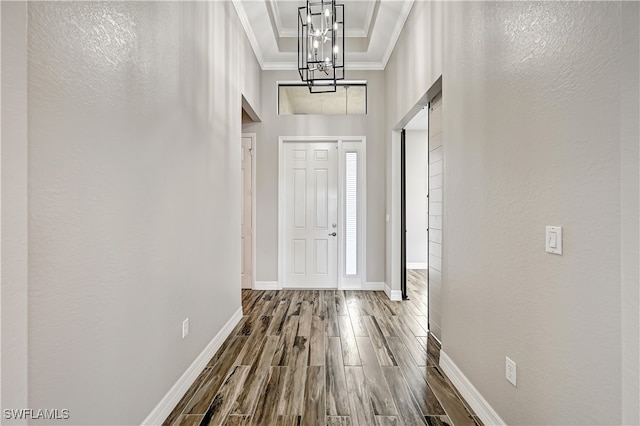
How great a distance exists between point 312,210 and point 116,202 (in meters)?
3.48

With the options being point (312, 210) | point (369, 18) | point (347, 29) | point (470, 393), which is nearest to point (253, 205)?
point (312, 210)

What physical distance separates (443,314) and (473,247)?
2.39ft

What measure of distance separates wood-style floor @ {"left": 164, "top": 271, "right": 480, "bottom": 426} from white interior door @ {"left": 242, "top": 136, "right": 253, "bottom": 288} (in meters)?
1.09

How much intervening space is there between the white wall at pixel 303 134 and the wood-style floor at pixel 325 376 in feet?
3.90

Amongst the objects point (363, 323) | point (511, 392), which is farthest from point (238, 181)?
point (511, 392)

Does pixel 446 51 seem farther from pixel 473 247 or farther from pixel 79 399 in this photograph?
pixel 79 399

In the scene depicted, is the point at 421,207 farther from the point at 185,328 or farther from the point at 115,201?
the point at 115,201

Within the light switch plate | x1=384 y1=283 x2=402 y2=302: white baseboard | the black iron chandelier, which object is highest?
the black iron chandelier

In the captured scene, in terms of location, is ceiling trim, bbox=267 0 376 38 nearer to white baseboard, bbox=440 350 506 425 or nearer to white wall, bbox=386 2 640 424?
white wall, bbox=386 2 640 424

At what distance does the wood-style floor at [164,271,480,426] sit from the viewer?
1.85 meters

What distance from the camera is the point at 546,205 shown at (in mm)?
1337

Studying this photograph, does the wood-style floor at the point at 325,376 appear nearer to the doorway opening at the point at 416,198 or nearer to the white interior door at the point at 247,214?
the white interior door at the point at 247,214

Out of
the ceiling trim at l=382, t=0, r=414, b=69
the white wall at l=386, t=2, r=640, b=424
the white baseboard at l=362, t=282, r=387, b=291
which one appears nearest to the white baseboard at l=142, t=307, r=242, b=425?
the white wall at l=386, t=2, r=640, b=424

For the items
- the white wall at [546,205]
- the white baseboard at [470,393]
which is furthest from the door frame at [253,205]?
the white wall at [546,205]
